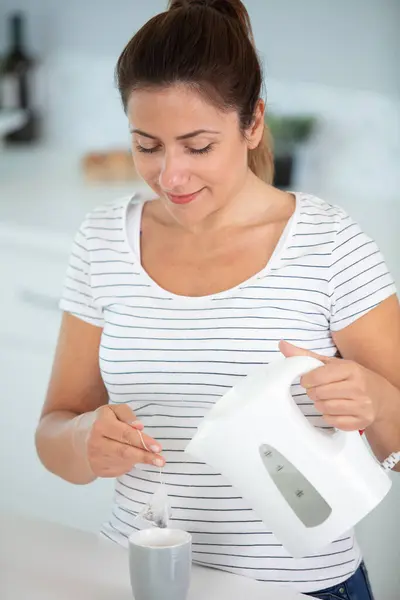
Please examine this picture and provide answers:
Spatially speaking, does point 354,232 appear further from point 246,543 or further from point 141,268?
point 246,543

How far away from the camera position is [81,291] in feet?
4.28

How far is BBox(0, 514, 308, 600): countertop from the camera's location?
977mm

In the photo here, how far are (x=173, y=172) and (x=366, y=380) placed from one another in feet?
1.02

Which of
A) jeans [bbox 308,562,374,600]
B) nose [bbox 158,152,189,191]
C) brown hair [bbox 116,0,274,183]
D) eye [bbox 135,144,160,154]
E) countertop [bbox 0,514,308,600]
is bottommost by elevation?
jeans [bbox 308,562,374,600]

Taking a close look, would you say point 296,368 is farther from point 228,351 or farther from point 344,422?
point 228,351

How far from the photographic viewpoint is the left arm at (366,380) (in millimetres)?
958

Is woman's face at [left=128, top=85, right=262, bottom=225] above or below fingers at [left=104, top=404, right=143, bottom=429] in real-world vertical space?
above

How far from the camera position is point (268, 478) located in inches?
37.0

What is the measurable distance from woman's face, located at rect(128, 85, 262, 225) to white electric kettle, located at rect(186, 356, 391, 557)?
27 centimetres

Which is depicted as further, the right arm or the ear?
the ear

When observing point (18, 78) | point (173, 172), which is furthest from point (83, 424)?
point (18, 78)

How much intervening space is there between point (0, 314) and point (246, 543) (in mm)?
1203

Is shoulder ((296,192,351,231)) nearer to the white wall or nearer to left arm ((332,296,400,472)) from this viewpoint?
left arm ((332,296,400,472))

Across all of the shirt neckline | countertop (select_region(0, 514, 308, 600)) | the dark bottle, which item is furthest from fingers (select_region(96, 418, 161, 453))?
the dark bottle
